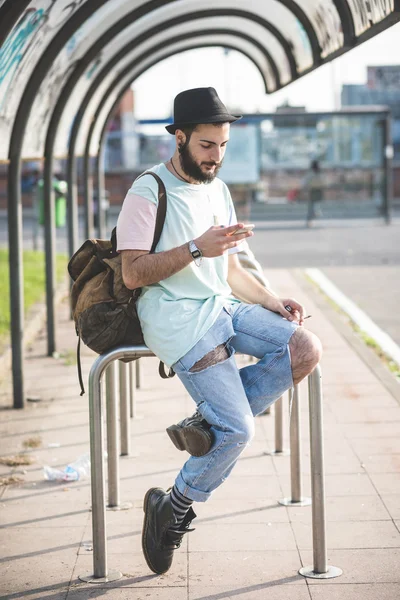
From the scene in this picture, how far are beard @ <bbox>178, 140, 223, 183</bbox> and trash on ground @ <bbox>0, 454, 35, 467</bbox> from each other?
2.34m

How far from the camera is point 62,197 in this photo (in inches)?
696

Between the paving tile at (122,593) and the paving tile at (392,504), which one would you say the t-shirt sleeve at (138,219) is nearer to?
the paving tile at (122,593)

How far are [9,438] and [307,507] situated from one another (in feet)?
6.80

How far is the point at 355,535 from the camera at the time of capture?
4.45 meters

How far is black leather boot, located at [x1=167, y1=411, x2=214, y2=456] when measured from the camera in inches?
147

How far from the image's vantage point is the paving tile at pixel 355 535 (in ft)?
14.2

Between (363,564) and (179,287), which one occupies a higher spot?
(179,287)

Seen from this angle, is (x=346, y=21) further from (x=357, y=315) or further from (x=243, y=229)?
(x=357, y=315)

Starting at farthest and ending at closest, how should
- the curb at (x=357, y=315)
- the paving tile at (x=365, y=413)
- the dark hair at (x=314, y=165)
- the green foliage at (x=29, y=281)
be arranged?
the dark hair at (x=314, y=165) → the green foliage at (x=29, y=281) → the curb at (x=357, y=315) → the paving tile at (x=365, y=413)

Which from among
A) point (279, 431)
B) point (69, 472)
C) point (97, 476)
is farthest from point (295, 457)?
point (69, 472)

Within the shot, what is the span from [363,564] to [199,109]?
181cm

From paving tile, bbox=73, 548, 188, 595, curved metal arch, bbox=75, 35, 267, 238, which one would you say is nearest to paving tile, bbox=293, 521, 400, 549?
paving tile, bbox=73, 548, 188, 595

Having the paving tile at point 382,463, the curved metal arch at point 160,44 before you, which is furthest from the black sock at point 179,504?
the curved metal arch at point 160,44

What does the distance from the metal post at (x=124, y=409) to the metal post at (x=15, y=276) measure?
→ 1305 millimetres
